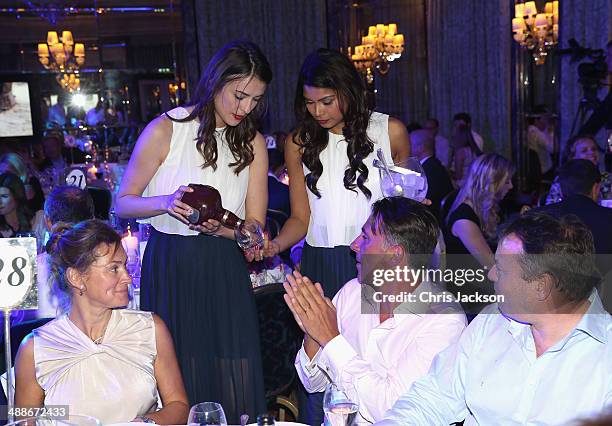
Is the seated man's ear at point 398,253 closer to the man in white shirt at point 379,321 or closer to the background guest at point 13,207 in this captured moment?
the man in white shirt at point 379,321

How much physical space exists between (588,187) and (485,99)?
653 centimetres

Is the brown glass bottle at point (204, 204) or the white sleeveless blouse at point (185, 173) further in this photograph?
the white sleeveless blouse at point (185, 173)

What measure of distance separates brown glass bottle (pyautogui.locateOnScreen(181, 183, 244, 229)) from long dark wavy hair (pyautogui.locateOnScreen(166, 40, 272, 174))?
0.24 meters

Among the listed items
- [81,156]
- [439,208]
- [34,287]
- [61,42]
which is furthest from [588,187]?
[61,42]

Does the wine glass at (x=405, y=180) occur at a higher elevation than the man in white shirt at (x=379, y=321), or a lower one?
higher

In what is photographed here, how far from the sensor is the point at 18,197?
5.03 m

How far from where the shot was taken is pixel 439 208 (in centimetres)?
586

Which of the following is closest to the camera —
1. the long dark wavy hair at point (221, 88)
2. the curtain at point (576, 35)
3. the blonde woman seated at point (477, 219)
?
the long dark wavy hair at point (221, 88)

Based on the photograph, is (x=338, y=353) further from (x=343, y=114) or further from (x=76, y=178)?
(x=76, y=178)

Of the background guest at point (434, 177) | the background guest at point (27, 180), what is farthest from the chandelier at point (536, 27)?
the background guest at point (27, 180)

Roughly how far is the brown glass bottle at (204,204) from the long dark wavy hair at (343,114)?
21.2 inches

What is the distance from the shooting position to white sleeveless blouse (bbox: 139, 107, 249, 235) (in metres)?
2.90

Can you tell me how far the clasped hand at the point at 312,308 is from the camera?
218 cm

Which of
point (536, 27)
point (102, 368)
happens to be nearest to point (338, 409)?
point (102, 368)
